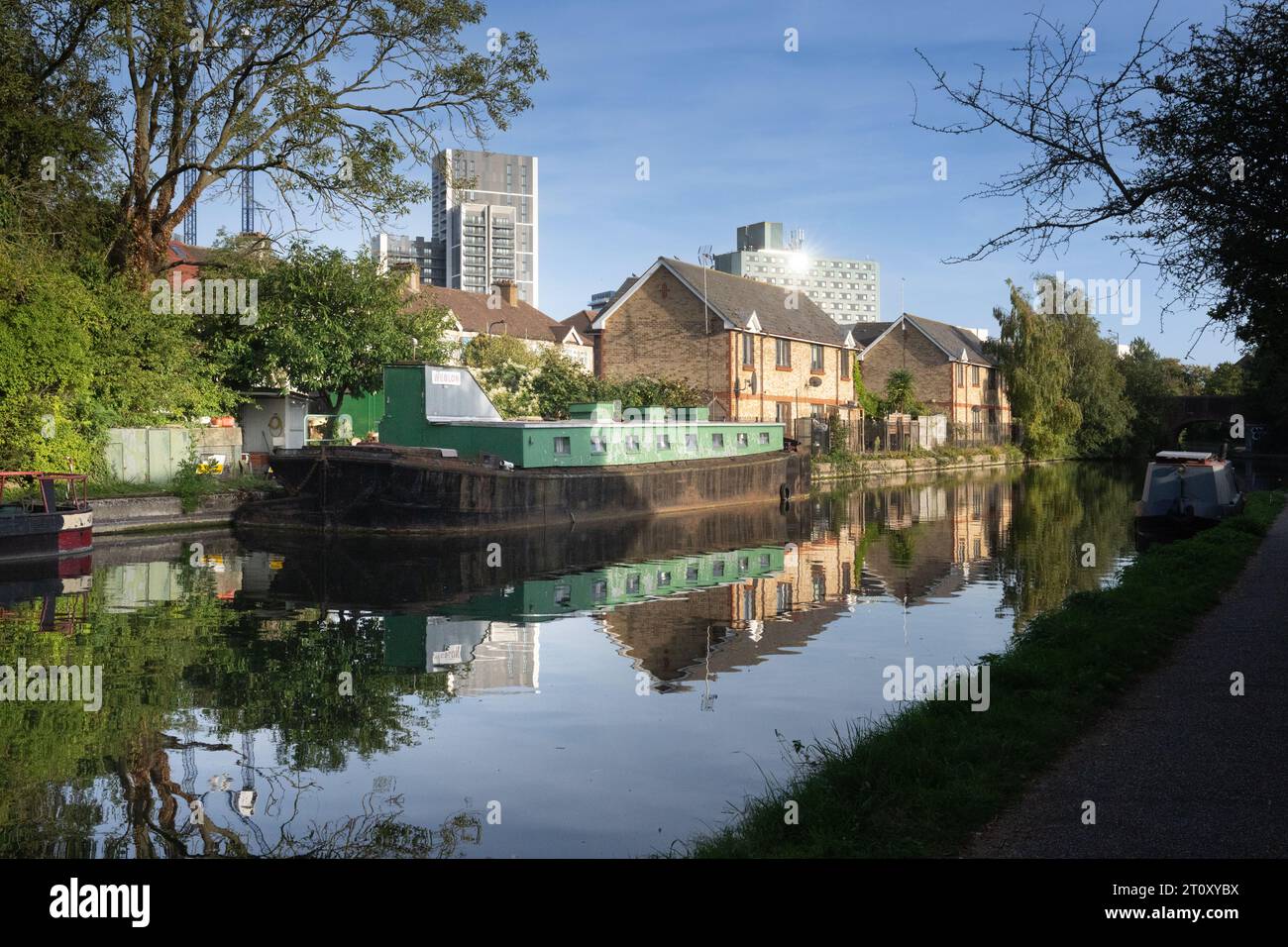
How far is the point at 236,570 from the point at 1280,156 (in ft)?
58.5

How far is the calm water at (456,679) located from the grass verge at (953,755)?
833 millimetres

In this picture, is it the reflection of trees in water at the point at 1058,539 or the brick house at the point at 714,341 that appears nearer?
the reflection of trees in water at the point at 1058,539

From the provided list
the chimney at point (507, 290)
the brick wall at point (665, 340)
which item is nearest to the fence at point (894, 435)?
the brick wall at point (665, 340)

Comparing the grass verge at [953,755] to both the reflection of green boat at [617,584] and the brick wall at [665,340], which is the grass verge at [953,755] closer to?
the reflection of green boat at [617,584]

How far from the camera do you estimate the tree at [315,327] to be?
3247 centimetres

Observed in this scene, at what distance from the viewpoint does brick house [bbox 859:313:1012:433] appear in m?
72.3

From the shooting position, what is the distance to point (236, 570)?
2016cm

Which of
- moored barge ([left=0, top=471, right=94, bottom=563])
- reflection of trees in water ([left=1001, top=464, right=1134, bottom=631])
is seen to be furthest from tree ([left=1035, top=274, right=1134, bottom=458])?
moored barge ([left=0, top=471, right=94, bottom=563])

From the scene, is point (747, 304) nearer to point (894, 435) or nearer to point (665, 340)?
point (665, 340)

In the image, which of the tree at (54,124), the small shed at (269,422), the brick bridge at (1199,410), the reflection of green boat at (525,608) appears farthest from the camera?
the brick bridge at (1199,410)

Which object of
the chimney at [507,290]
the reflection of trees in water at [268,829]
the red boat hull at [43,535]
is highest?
the chimney at [507,290]

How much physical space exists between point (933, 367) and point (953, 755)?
6819cm

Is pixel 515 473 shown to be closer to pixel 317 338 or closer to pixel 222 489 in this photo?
pixel 222 489
